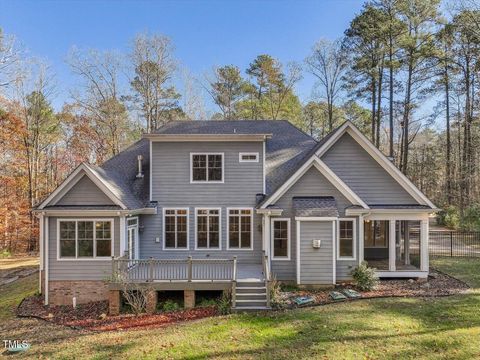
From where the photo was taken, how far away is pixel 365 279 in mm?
11211

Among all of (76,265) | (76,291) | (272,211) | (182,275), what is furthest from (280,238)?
(76,291)

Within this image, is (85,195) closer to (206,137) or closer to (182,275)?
(182,275)

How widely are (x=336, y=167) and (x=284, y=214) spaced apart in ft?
10.7

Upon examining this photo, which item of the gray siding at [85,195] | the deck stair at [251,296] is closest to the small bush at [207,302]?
the deck stair at [251,296]

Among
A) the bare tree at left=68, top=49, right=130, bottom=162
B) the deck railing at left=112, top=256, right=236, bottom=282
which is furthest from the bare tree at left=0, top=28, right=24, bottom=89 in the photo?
the deck railing at left=112, top=256, right=236, bottom=282

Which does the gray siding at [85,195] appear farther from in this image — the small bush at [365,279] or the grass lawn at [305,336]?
the small bush at [365,279]

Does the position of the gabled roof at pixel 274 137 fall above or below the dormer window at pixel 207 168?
above

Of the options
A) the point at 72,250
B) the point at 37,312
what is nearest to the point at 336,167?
the point at 72,250

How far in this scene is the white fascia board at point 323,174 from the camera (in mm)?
12078

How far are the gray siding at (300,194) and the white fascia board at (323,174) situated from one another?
0.14m

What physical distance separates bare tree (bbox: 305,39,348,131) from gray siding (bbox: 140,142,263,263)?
18.2 meters

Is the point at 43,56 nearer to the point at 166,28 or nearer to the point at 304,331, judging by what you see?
the point at 166,28

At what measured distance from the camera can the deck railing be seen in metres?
10.6

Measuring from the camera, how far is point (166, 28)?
85.5 ft
